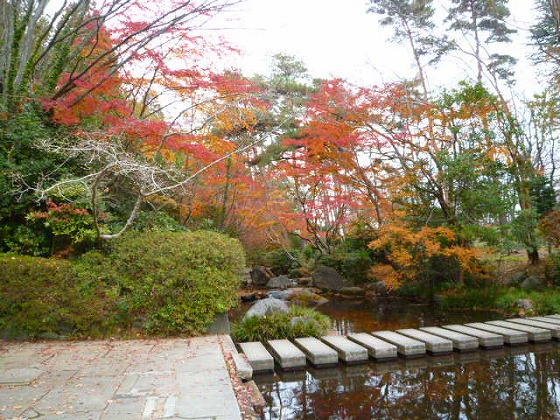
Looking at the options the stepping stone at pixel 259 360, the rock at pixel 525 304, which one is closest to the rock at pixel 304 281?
the rock at pixel 525 304

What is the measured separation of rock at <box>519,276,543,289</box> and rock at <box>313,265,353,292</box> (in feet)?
18.2

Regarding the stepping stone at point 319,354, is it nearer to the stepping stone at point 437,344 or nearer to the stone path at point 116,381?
the stone path at point 116,381

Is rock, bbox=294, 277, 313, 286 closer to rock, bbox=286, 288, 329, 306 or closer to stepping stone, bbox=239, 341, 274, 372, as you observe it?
rock, bbox=286, 288, 329, 306

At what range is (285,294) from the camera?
12.9 m

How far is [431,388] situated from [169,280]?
3.78 metres

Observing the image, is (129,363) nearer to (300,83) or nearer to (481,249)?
(481,249)

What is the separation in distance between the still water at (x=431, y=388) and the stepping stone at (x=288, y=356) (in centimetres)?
11

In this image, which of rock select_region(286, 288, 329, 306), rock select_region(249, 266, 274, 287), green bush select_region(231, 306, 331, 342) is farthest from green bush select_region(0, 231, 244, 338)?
rock select_region(249, 266, 274, 287)

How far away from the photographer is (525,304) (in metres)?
8.88

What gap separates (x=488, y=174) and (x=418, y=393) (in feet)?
23.4

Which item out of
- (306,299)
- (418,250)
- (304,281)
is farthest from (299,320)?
(304,281)

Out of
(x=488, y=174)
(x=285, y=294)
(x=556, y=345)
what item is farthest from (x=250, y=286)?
(x=556, y=345)

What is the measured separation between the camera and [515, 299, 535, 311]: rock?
28.7 ft

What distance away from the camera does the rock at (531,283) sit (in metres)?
9.91
